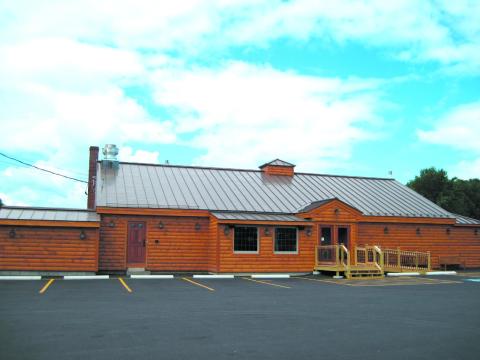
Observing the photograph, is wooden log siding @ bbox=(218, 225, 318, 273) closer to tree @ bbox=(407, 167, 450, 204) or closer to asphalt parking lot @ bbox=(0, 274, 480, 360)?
asphalt parking lot @ bbox=(0, 274, 480, 360)

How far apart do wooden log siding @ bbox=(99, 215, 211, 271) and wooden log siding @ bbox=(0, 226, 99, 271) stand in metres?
1.11

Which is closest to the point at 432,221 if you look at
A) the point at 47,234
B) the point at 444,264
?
the point at 444,264

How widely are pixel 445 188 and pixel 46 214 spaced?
1880 inches

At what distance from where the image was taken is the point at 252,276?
23234 millimetres

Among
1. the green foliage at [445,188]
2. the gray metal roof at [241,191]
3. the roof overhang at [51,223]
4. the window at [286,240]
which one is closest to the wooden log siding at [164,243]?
the gray metal roof at [241,191]

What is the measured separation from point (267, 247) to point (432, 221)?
10171 millimetres

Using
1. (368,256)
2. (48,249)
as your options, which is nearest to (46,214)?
(48,249)

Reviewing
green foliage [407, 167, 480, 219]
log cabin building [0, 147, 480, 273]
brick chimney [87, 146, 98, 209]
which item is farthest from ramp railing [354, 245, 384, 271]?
green foliage [407, 167, 480, 219]

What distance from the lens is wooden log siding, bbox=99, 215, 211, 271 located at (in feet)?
75.7

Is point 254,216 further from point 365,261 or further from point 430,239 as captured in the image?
point 430,239

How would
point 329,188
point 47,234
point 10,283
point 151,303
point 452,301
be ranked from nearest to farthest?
point 151,303, point 452,301, point 10,283, point 47,234, point 329,188

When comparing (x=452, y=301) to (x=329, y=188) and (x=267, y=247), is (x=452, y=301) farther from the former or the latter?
(x=329, y=188)

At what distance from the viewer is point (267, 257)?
24.1 meters

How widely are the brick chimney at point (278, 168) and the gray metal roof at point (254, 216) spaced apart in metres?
5.97
